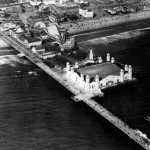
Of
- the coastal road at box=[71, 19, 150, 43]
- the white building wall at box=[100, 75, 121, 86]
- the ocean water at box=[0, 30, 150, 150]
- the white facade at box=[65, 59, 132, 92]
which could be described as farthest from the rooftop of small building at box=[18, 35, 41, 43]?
the white building wall at box=[100, 75, 121, 86]

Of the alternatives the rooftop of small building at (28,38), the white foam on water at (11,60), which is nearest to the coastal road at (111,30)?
the rooftop of small building at (28,38)

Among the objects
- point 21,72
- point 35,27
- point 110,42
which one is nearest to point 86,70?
point 21,72

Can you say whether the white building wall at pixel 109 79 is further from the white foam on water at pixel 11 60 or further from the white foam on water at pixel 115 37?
the white foam on water at pixel 115 37

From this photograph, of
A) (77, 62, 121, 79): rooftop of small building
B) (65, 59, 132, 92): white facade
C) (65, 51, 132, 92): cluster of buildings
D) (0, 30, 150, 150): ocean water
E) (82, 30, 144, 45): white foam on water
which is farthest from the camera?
(82, 30, 144, 45): white foam on water

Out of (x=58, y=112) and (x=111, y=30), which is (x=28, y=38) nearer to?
(x=111, y=30)

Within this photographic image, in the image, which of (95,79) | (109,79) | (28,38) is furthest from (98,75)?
(28,38)

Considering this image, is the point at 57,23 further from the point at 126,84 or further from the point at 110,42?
the point at 126,84

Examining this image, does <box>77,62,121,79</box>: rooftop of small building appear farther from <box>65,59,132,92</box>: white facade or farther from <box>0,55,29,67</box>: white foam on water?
<box>0,55,29,67</box>: white foam on water
